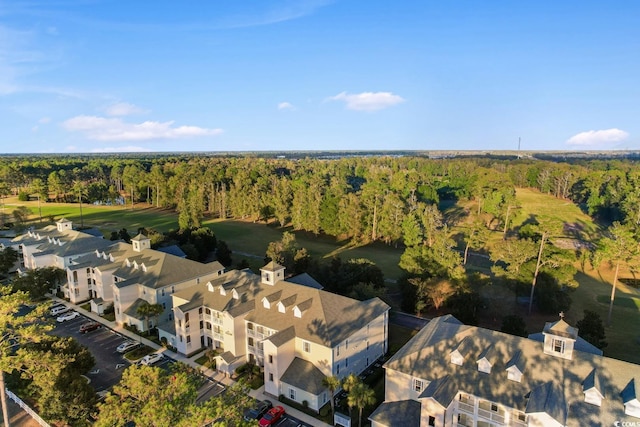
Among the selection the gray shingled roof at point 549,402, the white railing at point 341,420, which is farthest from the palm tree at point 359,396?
the gray shingled roof at point 549,402

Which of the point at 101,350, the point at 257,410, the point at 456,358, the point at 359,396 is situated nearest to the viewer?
the point at 359,396

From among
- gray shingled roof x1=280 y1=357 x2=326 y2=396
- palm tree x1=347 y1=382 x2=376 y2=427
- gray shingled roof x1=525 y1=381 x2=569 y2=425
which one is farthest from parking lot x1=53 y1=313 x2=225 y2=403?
gray shingled roof x1=525 y1=381 x2=569 y2=425

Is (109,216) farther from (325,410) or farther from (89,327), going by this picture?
(325,410)

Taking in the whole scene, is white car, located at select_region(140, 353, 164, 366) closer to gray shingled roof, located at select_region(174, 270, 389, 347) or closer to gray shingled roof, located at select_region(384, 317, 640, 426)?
gray shingled roof, located at select_region(174, 270, 389, 347)

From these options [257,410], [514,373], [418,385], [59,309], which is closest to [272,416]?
[257,410]

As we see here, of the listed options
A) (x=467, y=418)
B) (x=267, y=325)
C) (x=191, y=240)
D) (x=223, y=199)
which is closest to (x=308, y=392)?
(x=267, y=325)

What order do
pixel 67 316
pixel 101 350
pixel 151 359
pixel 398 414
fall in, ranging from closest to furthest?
pixel 398 414, pixel 151 359, pixel 101 350, pixel 67 316

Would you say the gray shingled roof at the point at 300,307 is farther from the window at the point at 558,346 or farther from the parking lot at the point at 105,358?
the window at the point at 558,346
